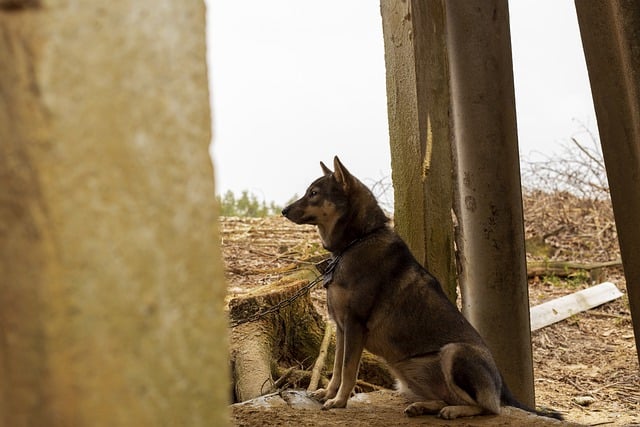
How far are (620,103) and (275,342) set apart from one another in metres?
2.92

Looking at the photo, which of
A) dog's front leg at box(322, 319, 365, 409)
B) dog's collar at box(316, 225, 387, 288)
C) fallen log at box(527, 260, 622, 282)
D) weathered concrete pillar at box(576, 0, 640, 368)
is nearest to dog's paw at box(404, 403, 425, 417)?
dog's front leg at box(322, 319, 365, 409)

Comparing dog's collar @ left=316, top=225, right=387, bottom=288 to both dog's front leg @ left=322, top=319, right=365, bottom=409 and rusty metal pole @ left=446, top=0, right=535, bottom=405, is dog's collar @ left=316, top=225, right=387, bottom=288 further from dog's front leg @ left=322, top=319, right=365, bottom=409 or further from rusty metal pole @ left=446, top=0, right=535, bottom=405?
rusty metal pole @ left=446, top=0, right=535, bottom=405

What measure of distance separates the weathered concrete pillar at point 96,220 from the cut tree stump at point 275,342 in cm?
426

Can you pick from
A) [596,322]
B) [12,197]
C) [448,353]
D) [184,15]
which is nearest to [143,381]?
[12,197]

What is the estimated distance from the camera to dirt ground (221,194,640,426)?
4434 mm

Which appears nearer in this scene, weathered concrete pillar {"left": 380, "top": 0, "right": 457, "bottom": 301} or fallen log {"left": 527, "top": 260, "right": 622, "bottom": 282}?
weathered concrete pillar {"left": 380, "top": 0, "right": 457, "bottom": 301}

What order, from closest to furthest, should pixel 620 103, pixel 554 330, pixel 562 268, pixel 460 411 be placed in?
pixel 460 411, pixel 620 103, pixel 554 330, pixel 562 268

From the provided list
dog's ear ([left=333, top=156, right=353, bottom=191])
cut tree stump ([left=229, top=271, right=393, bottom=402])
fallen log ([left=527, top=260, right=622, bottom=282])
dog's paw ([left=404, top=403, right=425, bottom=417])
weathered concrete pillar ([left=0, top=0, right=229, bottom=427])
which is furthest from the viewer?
fallen log ([left=527, top=260, right=622, bottom=282])

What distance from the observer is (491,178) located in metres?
5.33

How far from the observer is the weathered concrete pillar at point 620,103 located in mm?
4719

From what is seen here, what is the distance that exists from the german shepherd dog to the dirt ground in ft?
0.49

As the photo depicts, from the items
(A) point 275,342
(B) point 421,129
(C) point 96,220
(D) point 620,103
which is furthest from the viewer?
(A) point 275,342

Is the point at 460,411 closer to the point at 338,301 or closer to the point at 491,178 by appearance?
the point at 338,301

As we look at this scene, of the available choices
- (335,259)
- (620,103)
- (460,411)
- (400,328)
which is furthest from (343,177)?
(620,103)
